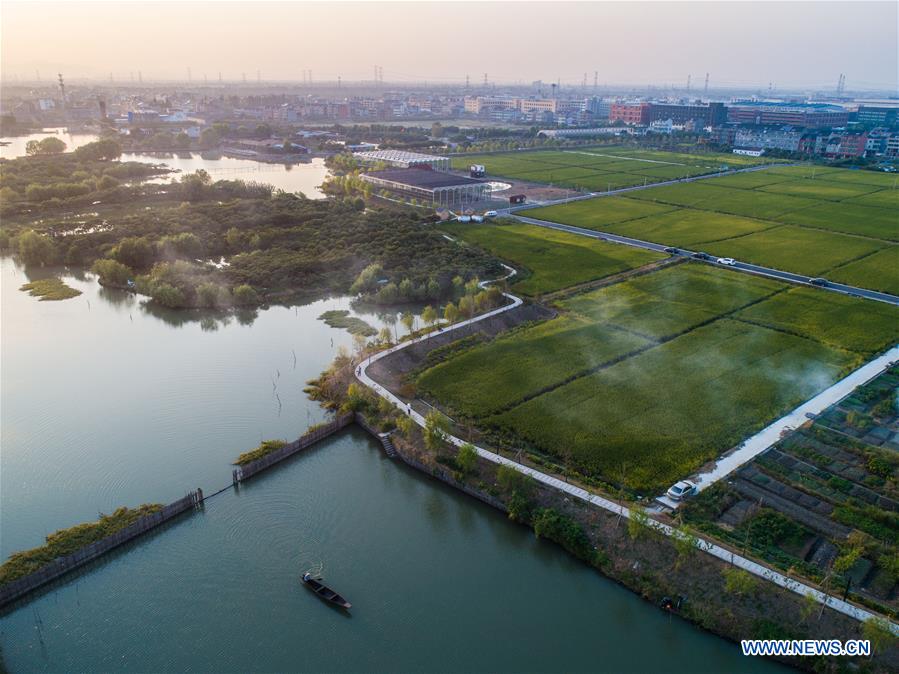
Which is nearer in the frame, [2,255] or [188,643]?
[188,643]

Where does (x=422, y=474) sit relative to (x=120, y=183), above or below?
below

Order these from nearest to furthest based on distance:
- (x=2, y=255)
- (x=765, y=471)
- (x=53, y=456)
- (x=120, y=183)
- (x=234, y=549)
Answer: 1. (x=234, y=549)
2. (x=765, y=471)
3. (x=53, y=456)
4. (x=2, y=255)
5. (x=120, y=183)

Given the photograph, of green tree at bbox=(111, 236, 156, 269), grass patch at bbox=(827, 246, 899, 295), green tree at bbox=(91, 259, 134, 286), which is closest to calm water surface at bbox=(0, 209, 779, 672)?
green tree at bbox=(91, 259, 134, 286)

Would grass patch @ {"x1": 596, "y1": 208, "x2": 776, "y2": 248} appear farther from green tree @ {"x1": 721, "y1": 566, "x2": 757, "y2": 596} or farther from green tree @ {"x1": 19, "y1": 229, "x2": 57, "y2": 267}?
green tree @ {"x1": 19, "y1": 229, "x2": 57, "y2": 267}

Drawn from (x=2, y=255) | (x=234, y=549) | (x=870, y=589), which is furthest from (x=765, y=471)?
(x=2, y=255)

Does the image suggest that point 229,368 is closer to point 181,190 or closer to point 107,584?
point 107,584

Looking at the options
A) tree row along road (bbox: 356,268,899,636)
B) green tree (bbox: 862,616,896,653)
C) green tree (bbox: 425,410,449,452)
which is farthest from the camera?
green tree (bbox: 425,410,449,452)
